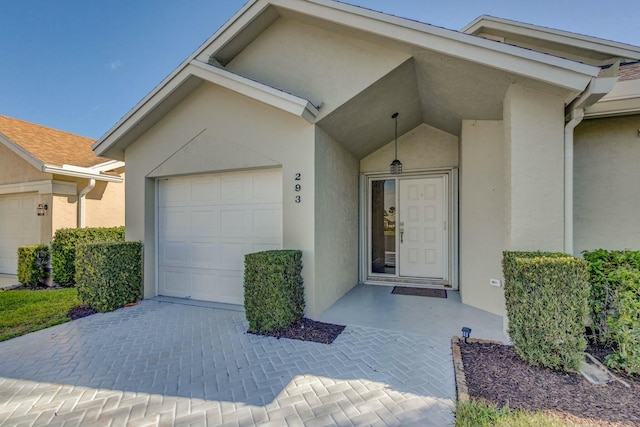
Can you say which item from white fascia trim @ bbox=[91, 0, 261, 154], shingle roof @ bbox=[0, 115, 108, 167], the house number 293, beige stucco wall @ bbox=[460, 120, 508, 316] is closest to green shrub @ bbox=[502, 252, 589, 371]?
beige stucco wall @ bbox=[460, 120, 508, 316]

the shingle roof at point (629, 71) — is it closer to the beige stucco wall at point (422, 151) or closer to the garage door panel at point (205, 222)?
the beige stucco wall at point (422, 151)

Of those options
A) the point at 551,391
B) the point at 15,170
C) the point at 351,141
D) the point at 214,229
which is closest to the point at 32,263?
the point at 15,170

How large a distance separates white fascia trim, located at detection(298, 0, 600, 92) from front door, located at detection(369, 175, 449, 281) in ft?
12.4

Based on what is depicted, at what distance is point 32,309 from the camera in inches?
233

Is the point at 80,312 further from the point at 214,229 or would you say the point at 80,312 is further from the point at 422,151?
the point at 422,151

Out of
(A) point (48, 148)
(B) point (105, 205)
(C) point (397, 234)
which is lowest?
(C) point (397, 234)

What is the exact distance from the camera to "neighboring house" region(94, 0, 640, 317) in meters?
4.14

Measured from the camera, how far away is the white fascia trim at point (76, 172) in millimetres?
8180

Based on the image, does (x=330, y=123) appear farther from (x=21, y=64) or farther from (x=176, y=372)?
(x=21, y=64)

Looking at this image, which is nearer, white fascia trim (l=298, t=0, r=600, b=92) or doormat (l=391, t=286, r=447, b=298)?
white fascia trim (l=298, t=0, r=600, b=92)

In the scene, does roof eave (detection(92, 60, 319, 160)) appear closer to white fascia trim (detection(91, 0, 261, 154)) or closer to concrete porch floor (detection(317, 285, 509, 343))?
white fascia trim (detection(91, 0, 261, 154))

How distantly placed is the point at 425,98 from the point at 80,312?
7.81m

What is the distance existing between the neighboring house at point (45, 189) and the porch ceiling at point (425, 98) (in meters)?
8.15

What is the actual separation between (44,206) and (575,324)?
12.1 m
